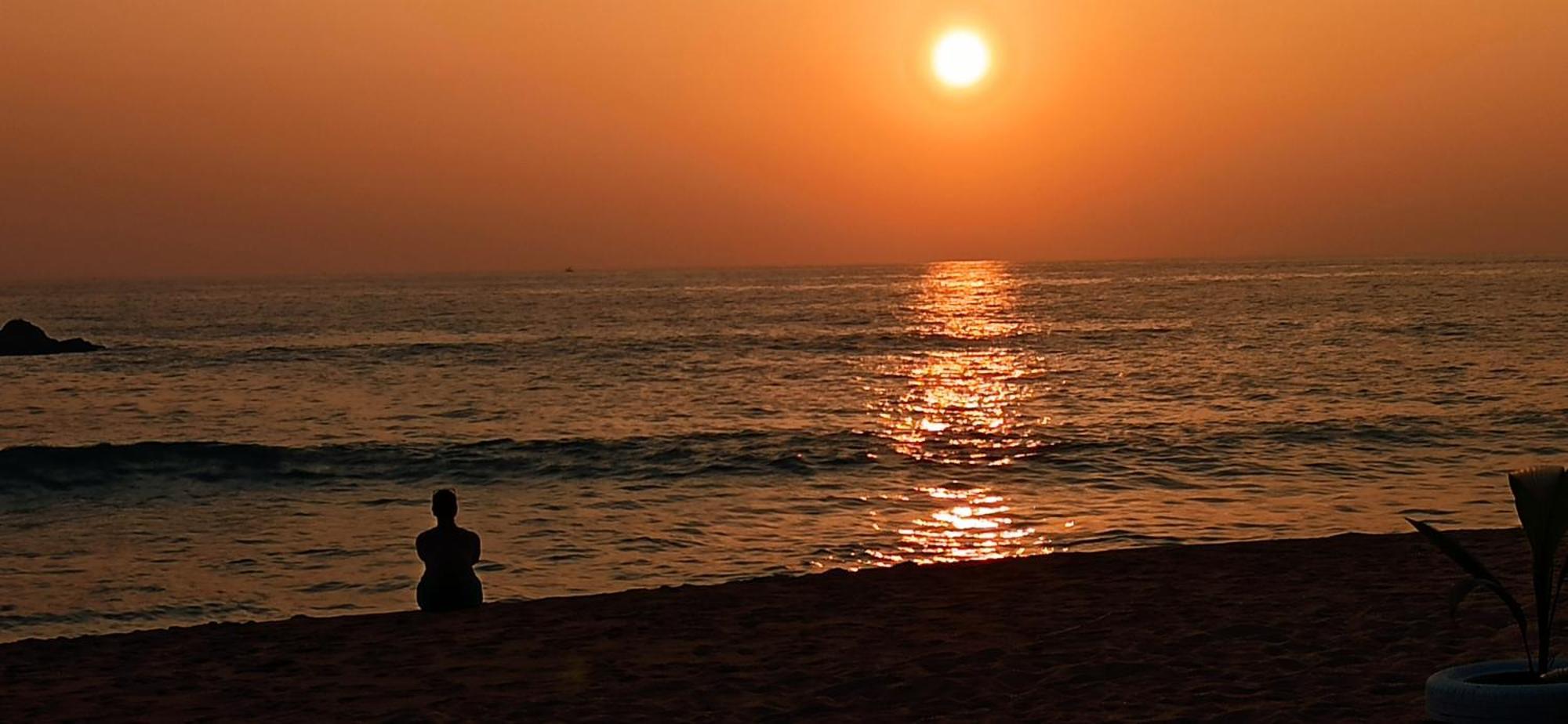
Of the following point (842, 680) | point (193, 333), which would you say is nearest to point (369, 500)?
point (842, 680)

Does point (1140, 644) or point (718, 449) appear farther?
point (718, 449)

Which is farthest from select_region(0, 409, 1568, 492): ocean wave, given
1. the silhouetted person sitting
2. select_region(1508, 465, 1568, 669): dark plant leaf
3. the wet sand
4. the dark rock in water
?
the dark rock in water

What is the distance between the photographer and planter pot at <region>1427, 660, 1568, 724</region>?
6.86 meters

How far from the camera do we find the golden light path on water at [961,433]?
18594 mm

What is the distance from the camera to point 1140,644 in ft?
33.9

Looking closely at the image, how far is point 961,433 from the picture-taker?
113ft

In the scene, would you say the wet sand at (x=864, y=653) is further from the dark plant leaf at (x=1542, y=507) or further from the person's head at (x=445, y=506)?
the dark plant leaf at (x=1542, y=507)

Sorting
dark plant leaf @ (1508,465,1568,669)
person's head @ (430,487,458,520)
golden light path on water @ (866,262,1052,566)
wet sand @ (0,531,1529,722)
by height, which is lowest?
golden light path on water @ (866,262,1052,566)

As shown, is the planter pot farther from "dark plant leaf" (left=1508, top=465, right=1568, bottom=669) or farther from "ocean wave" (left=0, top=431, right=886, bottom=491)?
"ocean wave" (left=0, top=431, right=886, bottom=491)

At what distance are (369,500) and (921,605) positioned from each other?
15197 mm

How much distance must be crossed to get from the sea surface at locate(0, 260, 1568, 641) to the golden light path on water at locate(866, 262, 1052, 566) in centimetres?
14

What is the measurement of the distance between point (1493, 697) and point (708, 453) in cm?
2466

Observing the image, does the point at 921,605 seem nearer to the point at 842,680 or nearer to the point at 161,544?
the point at 842,680

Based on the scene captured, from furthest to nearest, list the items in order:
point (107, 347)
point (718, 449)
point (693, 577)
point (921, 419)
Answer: point (107, 347) → point (921, 419) → point (718, 449) → point (693, 577)
